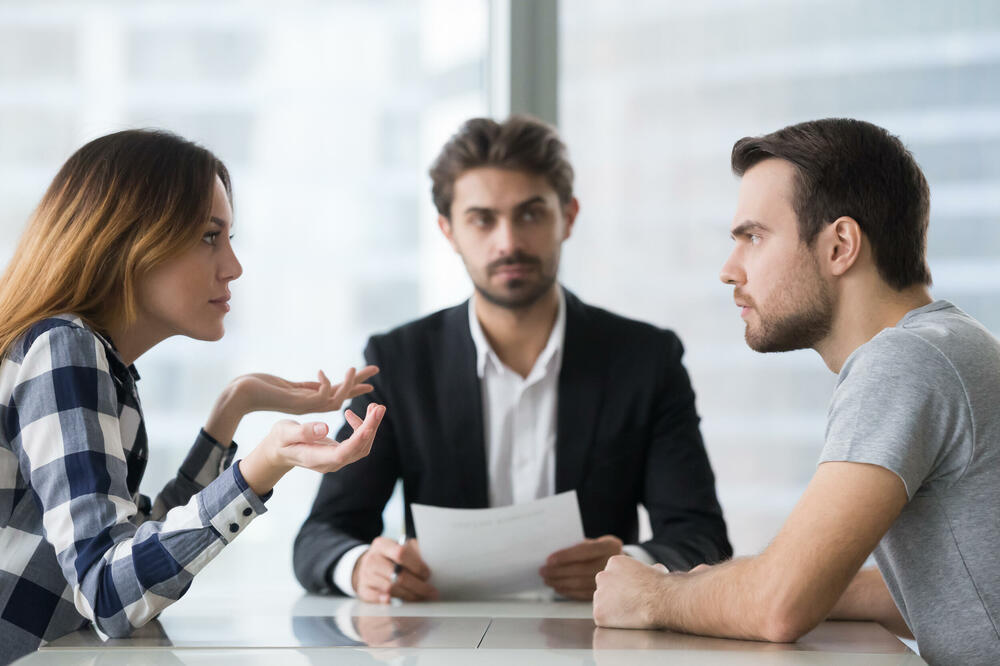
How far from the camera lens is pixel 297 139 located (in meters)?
2.79

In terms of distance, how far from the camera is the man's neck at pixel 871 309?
1472mm

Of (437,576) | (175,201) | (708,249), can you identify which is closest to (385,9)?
(708,249)

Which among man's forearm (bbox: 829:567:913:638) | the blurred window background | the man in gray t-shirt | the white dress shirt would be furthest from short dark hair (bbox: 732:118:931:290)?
the blurred window background

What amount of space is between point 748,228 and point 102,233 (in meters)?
1.01

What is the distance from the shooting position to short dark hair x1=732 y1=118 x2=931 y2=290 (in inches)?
57.9

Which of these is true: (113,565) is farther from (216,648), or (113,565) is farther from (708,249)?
(708,249)

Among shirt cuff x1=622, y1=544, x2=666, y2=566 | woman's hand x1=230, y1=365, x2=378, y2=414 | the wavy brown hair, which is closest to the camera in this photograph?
the wavy brown hair

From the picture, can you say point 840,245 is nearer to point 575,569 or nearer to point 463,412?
point 575,569

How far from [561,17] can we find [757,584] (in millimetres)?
2129

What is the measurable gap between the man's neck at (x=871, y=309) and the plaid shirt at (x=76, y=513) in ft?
3.05

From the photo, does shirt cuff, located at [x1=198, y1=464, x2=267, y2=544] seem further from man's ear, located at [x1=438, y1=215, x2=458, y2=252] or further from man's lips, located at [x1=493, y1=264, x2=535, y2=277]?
man's ear, located at [x1=438, y1=215, x2=458, y2=252]

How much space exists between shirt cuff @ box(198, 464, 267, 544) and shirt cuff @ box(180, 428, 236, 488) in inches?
16.7

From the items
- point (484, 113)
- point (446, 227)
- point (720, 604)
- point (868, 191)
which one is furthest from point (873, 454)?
point (484, 113)

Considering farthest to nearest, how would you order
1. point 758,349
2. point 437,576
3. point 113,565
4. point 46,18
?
1. point 46,18
2. point 437,576
3. point 758,349
4. point 113,565
